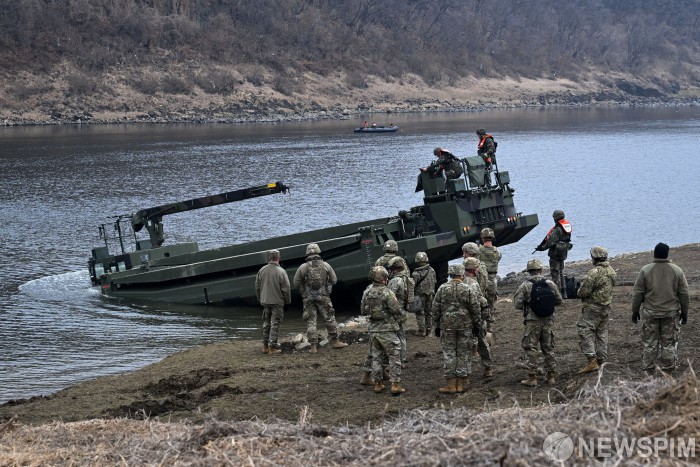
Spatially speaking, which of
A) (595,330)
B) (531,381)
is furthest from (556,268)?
(531,381)

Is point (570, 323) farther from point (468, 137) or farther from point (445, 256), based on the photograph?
point (468, 137)

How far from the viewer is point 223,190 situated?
4556 centimetres

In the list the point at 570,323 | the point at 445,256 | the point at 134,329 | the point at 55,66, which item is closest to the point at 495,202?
the point at 445,256

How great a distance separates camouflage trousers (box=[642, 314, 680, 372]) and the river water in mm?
8698

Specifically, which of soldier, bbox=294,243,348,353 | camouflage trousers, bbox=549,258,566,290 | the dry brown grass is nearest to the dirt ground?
soldier, bbox=294,243,348,353

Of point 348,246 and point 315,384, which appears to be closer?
point 315,384

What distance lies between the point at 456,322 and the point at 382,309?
0.94 m

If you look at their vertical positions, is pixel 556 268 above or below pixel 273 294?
below

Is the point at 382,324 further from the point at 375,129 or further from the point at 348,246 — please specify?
the point at 375,129

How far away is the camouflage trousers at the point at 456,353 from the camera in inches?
471

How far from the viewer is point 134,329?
65.6 feet

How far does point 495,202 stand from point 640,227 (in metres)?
16.1

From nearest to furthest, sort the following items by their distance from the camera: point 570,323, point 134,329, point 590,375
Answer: point 590,375 < point 570,323 < point 134,329

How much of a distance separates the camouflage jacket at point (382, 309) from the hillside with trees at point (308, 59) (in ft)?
259
